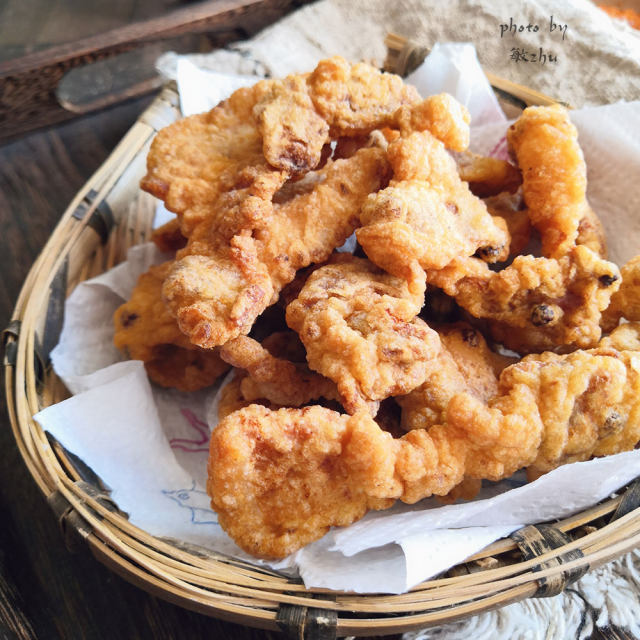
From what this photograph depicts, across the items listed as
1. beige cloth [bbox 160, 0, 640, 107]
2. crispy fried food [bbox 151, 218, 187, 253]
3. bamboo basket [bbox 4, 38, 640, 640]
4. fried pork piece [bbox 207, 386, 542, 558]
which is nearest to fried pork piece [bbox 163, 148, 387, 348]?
fried pork piece [bbox 207, 386, 542, 558]

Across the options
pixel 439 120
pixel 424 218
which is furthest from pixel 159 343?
pixel 439 120

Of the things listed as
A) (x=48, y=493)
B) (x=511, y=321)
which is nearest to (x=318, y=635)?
(x=48, y=493)

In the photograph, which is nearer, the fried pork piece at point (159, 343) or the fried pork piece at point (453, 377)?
the fried pork piece at point (453, 377)

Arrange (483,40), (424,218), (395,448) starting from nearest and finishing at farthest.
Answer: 1. (395,448)
2. (424,218)
3. (483,40)

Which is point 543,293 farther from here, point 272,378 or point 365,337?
point 272,378

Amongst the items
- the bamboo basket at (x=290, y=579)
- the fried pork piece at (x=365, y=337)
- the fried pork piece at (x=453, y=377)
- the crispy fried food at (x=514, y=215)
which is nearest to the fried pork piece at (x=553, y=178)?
the crispy fried food at (x=514, y=215)

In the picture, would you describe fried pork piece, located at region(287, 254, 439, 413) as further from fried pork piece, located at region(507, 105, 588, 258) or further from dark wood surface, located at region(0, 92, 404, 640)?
dark wood surface, located at region(0, 92, 404, 640)

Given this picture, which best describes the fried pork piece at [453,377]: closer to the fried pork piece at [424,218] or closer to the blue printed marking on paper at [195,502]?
the fried pork piece at [424,218]

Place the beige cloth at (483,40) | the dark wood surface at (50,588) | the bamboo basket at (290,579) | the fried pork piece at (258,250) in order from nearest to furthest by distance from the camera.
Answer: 1. the bamboo basket at (290,579)
2. the fried pork piece at (258,250)
3. the dark wood surface at (50,588)
4. the beige cloth at (483,40)
